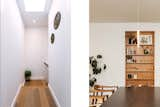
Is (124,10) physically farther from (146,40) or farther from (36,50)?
(36,50)

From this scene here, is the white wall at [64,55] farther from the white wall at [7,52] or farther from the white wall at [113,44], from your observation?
the white wall at [113,44]

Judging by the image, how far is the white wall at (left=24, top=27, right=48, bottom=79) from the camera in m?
10.7

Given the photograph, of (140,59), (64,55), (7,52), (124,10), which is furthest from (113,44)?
(7,52)

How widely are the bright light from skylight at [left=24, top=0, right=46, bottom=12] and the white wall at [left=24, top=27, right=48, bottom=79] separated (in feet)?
10.8

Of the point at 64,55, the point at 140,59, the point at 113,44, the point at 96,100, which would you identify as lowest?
the point at 96,100

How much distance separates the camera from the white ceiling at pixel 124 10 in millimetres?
6188

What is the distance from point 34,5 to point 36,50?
13.0 feet

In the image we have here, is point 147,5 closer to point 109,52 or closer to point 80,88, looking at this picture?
point 109,52

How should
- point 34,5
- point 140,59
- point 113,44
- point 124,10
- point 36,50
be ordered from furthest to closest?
point 36,50, point 140,59, point 113,44, point 34,5, point 124,10

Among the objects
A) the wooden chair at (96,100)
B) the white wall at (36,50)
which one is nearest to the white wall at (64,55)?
the wooden chair at (96,100)

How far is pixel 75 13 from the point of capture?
134 inches

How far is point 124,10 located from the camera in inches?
263

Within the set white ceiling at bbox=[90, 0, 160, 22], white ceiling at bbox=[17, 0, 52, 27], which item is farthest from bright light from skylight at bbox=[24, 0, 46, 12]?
white ceiling at bbox=[90, 0, 160, 22]

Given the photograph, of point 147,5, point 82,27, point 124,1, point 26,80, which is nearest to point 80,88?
point 82,27
